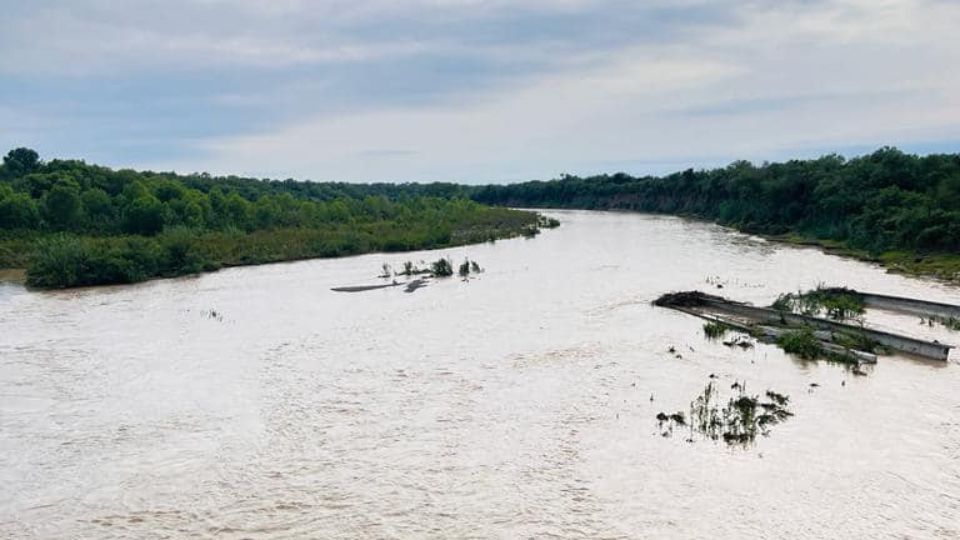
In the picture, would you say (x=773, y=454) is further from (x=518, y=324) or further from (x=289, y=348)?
(x=289, y=348)

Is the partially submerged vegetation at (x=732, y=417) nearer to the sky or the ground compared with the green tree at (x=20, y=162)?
nearer to the ground

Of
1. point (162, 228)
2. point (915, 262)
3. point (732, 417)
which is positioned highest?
point (162, 228)

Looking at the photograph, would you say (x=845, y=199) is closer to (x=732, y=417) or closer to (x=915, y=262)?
(x=915, y=262)

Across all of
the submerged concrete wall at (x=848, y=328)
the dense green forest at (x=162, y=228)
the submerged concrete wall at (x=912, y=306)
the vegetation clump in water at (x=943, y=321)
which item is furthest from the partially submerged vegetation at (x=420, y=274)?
the vegetation clump in water at (x=943, y=321)

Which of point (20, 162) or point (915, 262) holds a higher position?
point (20, 162)

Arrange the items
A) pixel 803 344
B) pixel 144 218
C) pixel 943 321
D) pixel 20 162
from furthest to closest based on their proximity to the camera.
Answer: pixel 20 162 → pixel 144 218 → pixel 943 321 → pixel 803 344

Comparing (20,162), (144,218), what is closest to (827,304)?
(144,218)

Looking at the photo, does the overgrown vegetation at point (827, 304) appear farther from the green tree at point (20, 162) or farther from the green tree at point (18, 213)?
the green tree at point (20, 162)
